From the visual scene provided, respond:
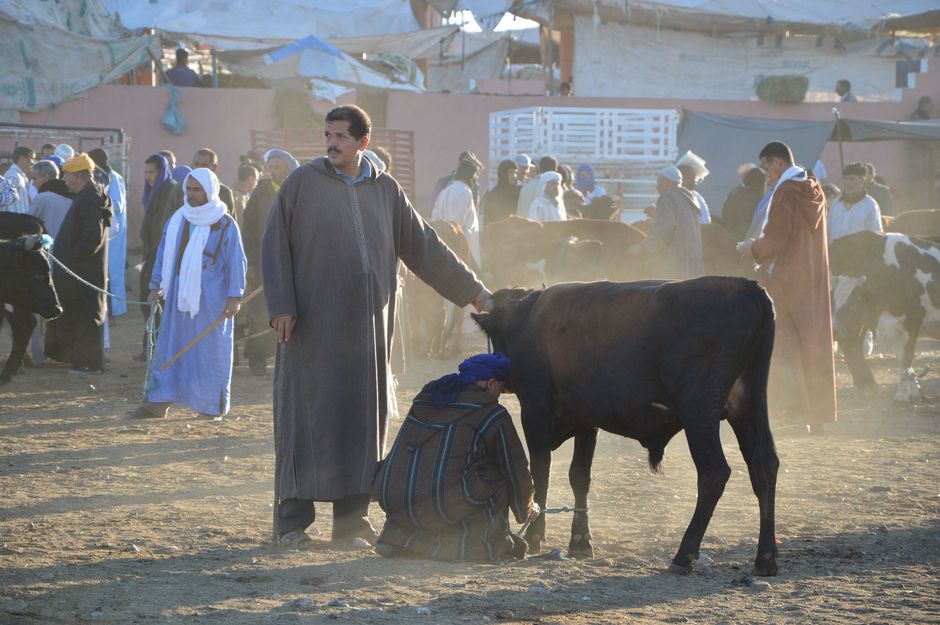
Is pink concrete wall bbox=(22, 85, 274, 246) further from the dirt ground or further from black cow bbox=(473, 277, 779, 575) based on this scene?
black cow bbox=(473, 277, 779, 575)

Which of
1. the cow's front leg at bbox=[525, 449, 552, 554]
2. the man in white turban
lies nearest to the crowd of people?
the cow's front leg at bbox=[525, 449, 552, 554]

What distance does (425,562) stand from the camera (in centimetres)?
554

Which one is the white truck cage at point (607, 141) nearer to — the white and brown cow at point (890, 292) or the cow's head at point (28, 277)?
the white and brown cow at point (890, 292)

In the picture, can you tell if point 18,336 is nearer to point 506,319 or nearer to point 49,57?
point 506,319

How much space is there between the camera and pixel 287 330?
5.80 metres

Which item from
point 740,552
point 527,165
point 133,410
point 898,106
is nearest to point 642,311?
point 740,552

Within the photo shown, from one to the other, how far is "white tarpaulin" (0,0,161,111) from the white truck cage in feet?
24.9

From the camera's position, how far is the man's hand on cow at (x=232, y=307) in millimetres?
8580

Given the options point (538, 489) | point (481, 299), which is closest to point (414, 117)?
point (481, 299)

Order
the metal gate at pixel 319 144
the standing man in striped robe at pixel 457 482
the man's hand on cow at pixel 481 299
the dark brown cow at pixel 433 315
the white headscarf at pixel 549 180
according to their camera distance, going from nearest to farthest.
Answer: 1. the standing man in striped robe at pixel 457 482
2. the man's hand on cow at pixel 481 299
3. the dark brown cow at pixel 433 315
4. the white headscarf at pixel 549 180
5. the metal gate at pixel 319 144

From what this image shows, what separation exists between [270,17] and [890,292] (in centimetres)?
1852

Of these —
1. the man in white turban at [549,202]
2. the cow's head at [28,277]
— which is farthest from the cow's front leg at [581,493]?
the man in white turban at [549,202]

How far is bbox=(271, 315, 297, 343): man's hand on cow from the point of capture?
19.0 ft

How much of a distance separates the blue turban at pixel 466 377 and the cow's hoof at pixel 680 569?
3.65ft
